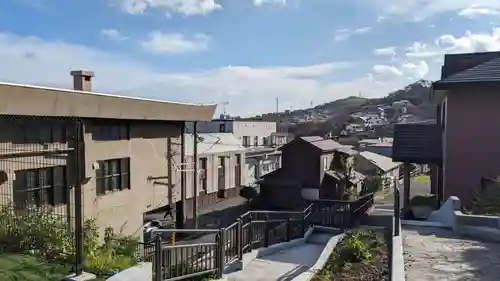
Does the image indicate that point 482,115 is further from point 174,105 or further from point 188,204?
point 188,204

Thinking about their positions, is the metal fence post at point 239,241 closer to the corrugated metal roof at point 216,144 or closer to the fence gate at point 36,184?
the fence gate at point 36,184

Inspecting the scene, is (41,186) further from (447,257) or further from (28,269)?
(447,257)

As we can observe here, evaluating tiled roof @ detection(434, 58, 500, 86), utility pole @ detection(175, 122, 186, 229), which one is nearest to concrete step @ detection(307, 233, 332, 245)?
tiled roof @ detection(434, 58, 500, 86)

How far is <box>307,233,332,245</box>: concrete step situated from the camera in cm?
1165

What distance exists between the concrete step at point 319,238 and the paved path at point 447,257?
10.8ft

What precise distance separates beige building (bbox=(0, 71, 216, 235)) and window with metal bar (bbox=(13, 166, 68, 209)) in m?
0.02

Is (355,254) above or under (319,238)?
above

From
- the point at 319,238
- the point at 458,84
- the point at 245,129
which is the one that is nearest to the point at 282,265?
the point at 319,238

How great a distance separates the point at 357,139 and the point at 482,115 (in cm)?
4750

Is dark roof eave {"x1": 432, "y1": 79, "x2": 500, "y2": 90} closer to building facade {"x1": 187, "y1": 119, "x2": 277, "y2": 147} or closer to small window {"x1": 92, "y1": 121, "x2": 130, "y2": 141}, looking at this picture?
small window {"x1": 92, "y1": 121, "x2": 130, "y2": 141}

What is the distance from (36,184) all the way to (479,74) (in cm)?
1291

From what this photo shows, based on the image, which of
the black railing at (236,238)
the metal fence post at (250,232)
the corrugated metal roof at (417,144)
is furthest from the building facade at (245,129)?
the metal fence post at (250,232)

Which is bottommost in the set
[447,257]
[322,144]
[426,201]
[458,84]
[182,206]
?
[182,206]

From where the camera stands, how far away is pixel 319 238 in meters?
11.9
